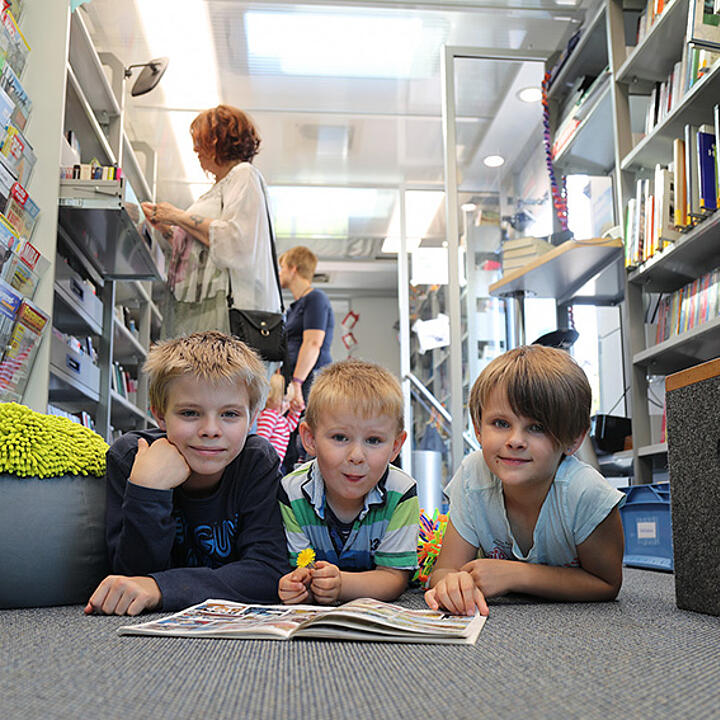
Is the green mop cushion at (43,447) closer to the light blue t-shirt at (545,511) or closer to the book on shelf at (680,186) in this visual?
the light blue t-shirt at (545,511)

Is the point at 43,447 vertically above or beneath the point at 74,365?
beneath

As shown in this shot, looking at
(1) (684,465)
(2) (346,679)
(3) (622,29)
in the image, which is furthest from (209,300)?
(3) (622,29)

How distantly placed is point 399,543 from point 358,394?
247 mm

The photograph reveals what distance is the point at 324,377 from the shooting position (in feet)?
4.31

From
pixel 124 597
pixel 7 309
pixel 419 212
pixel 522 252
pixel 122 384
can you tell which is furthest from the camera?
pixel 419 212

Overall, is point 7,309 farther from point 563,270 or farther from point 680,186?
point 563,270

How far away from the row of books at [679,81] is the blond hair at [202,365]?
146 centimetres

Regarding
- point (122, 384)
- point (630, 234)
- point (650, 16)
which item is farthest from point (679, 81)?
point (122, 384)

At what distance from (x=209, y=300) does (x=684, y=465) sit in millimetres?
1273

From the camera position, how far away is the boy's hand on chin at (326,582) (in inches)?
42.9

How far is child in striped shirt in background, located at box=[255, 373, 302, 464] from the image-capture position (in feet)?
7.25

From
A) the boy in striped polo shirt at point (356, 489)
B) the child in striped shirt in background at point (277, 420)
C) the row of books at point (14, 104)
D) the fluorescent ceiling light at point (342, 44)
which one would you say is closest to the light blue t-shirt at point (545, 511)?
the boy in striped polo shirt at point (356, 489)

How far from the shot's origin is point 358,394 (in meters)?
1.24

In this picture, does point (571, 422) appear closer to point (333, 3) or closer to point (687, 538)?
point (687, 538)
